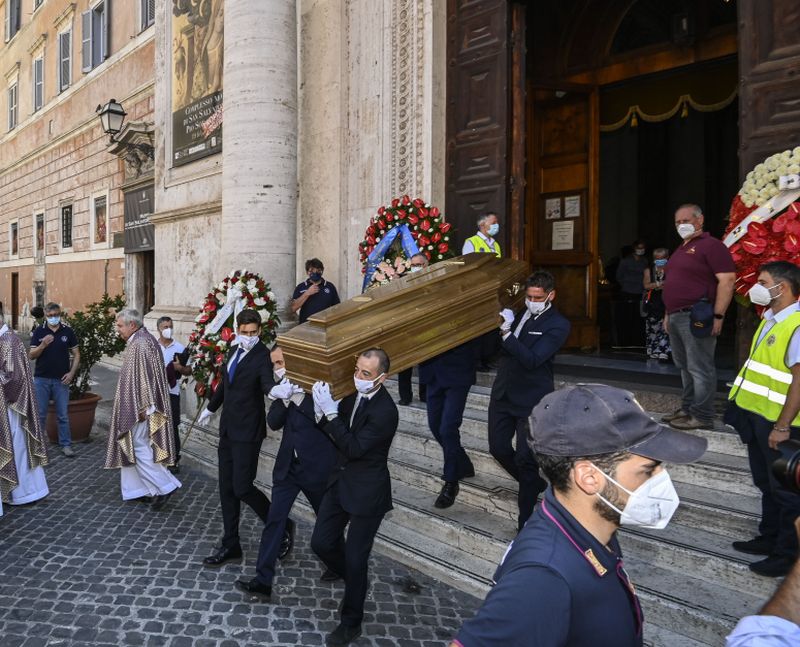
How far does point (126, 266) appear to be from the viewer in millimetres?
16031

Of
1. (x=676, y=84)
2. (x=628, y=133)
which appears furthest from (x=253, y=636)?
(x=628, y=133)

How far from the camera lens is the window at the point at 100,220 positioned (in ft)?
57.6

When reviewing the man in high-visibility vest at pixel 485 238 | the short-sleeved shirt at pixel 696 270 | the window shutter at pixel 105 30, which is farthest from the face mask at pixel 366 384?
the window shutter at pixel 105 30

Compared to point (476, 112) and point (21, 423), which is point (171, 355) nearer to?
point (21, 423)

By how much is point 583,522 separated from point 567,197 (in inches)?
322

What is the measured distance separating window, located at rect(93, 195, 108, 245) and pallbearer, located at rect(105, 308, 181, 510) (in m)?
12.8

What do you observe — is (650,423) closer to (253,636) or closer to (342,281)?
(253,636)

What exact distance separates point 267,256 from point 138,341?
3243mm

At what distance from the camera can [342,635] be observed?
3.65 meters

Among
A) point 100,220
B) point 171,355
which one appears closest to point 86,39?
point 100,220

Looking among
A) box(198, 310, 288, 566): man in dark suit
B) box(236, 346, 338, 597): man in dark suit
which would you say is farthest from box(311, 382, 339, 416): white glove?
box(198, 310, 288, 566): man in dark suit

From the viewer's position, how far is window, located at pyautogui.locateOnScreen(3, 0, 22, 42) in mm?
25438

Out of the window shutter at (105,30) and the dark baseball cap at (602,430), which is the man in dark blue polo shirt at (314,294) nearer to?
the dark baseball cap at (602,430)

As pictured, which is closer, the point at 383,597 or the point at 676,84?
the point at 383,597
